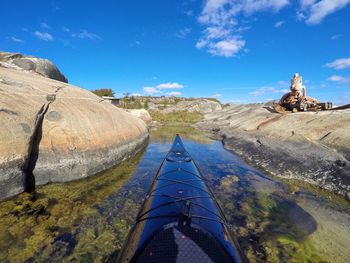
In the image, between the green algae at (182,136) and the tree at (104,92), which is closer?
the green algae at (182,136)

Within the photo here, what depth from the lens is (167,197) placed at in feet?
14.3

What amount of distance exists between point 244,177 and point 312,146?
3430 millimetres

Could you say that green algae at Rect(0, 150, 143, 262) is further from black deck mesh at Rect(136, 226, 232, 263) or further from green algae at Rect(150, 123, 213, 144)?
green algae at Rect(150, 123, 213, 144)

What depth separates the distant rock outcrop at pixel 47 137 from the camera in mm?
6363

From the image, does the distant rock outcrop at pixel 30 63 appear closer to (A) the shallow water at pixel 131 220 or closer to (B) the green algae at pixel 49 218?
(B) the green algae at pixel 49 218

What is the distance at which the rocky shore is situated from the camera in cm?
799

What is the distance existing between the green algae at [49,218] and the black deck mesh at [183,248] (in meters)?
2.38

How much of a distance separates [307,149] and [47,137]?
1007cm

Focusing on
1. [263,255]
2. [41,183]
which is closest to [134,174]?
[41,183]

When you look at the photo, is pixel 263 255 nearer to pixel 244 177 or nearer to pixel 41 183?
pixel 244 177

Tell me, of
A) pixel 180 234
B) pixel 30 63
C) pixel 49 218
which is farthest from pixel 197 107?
pixel 180 234

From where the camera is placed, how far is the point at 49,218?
570cm

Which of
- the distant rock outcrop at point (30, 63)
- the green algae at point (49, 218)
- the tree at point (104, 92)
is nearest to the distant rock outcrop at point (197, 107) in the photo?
the tree at point (104, 92)

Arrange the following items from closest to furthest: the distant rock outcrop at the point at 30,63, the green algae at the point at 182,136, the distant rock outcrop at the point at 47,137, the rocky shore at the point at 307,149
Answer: the distant rock outcrop at the point at 47,137, the rocky shore at the point at 307,149, the distant rock outcrop at the point at 30,63, the green algae at the point at 182,136
